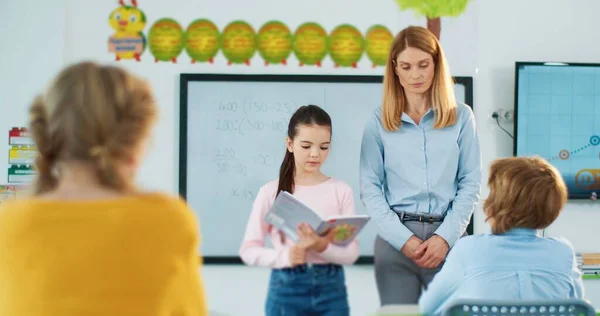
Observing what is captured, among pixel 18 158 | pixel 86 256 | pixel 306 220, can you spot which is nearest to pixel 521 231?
pixel 306 220

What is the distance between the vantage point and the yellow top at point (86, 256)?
1.18 m

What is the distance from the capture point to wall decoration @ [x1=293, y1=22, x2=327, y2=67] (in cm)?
377

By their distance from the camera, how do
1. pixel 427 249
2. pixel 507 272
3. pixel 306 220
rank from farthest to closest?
pixel 427 249 < pixel 306 220 < pixel 507 272

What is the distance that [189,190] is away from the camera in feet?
12.3

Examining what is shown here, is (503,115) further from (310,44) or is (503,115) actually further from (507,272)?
(507,272)

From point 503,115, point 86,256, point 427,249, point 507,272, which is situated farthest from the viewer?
point 503,115

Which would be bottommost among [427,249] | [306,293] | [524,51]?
[306,293]

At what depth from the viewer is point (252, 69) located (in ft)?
12.3

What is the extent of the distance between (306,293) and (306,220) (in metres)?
0.24

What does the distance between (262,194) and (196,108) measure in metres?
1.49

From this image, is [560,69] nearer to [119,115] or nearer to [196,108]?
[196,108]

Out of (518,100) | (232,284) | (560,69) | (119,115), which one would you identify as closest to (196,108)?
(232,284)

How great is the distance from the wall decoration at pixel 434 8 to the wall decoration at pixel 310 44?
0.47m

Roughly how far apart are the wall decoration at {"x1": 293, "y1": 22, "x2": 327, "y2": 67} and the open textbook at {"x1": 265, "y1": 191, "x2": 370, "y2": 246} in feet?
5.66
